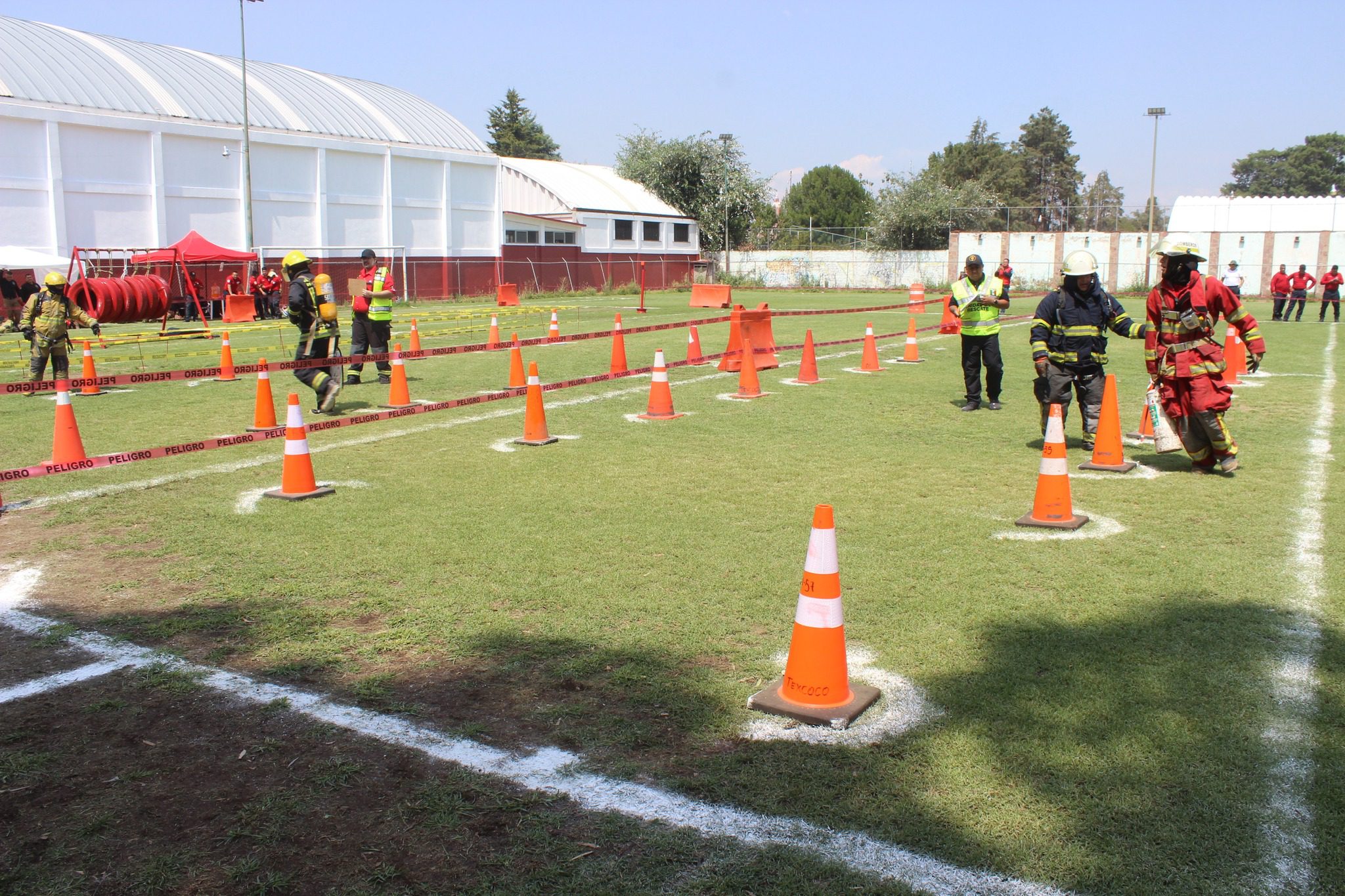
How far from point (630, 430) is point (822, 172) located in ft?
361

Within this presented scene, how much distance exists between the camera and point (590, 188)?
59375mm

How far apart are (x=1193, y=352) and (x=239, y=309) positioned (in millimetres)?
29785

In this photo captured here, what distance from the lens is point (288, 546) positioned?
21.9 ft

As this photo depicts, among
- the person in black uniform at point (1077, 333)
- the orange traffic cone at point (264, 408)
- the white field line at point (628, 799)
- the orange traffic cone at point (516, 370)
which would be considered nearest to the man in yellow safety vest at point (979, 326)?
the person in black uniform at point (1077, 333)

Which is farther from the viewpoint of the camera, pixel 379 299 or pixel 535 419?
pixel 379 299

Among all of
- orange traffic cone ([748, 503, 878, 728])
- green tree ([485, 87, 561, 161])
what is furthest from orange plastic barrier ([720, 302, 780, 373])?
green tree ([485, 87, 561, 161])

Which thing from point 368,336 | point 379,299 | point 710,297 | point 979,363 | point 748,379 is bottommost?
point 748,379

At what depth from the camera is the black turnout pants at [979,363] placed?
12.4 meters

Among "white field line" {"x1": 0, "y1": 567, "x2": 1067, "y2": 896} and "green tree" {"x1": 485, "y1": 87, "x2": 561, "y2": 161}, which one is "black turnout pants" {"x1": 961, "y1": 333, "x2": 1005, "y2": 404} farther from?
"green tree" {"x1": 485, "y1": 87, "x2": 561, "y2": 161}

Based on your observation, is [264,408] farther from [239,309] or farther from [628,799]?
[239,309]

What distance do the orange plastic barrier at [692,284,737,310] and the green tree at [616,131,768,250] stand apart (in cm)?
3114

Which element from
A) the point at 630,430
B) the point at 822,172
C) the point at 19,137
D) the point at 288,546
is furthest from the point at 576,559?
the point at 822,172

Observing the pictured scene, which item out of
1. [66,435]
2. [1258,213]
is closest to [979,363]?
[66,435]

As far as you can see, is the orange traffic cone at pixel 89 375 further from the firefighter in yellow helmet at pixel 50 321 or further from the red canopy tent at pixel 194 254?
the red canopy tent at pixel 194 254
